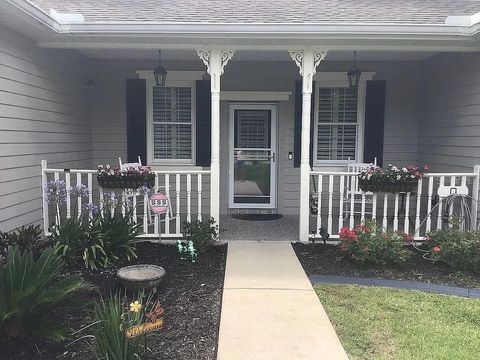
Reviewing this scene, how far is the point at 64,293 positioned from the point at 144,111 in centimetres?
439

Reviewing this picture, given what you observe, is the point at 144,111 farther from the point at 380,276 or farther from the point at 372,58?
the point at 380,276

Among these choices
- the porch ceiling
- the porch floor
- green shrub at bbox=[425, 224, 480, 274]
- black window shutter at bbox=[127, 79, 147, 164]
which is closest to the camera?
green shrub at bbox=[425, 224, 480, 274]

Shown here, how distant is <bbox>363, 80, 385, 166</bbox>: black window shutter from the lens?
6.87m

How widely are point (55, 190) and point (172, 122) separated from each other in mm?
2602

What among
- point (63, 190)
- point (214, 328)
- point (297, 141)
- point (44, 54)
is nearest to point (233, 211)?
point (297, 141)

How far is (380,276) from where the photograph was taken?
4320 mm

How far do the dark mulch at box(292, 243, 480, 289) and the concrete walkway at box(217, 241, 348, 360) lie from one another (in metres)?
0.22

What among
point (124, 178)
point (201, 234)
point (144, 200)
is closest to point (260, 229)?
point (201, 234)

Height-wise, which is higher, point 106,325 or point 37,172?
point 37,172

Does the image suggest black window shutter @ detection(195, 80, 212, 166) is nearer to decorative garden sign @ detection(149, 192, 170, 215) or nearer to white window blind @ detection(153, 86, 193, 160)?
white window blind @ detection(153, 86, 193, 160)

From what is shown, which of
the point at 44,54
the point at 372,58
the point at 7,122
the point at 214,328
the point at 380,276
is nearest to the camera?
the point at 214,328

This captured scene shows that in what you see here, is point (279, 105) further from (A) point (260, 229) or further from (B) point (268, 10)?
(A) point (260, 229)

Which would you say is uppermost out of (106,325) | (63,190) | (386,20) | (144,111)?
(386,20)

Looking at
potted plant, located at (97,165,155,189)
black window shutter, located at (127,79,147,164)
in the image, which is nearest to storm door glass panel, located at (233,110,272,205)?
black window shutter, located at (127,79,147,164)
